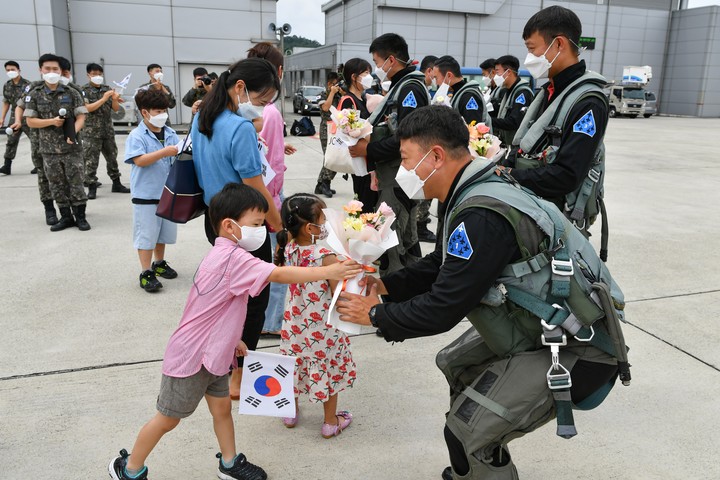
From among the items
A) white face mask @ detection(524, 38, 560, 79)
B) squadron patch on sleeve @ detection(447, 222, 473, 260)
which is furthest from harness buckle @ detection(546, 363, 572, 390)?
white face mask @ detection(524, 38, 560, 79)

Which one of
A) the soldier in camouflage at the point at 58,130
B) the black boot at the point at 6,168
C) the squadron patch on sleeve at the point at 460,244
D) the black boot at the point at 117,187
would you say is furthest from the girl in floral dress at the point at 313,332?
the black boot at the point at 6,168

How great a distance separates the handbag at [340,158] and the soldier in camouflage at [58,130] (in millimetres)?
3785

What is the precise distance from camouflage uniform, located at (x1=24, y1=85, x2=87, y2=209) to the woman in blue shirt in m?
4.14

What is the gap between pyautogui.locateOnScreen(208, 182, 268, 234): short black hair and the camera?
93.4 inches

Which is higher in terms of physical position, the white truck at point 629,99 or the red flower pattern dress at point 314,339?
the white truck at point 629,99

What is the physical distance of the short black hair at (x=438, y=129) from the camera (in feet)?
6.55

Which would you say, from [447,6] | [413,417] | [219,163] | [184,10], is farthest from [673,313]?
[447,6]

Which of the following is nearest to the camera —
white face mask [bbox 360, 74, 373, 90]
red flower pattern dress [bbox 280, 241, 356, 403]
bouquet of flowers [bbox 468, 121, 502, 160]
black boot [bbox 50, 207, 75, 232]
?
red flower pattern dress [bbox 280, 241, 356, 403]

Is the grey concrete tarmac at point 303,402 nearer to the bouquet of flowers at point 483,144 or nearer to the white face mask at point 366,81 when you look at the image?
the bouquet of flowers at point 483,144

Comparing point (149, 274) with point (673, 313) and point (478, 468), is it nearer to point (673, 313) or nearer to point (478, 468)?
point (478, 468)

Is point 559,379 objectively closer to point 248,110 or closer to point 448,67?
point 248,110

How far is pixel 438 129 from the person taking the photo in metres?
2.00

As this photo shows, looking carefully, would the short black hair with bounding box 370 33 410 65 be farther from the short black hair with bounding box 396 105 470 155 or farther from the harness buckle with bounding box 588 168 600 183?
the short black hair with bounding box 396 105 470 155

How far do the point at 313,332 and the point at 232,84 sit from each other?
1.38m
